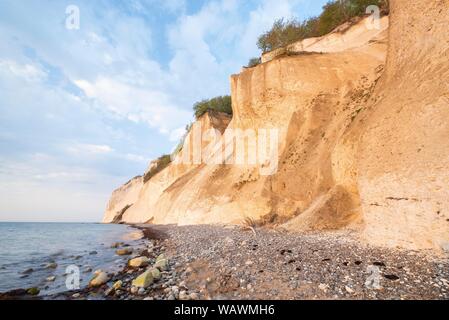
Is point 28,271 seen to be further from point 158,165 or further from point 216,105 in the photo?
point 158,165

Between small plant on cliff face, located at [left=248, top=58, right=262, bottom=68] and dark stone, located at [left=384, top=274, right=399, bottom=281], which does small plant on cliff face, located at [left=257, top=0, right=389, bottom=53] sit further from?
dark stone, located at [left=384, top=274, right=399, bottom=281]

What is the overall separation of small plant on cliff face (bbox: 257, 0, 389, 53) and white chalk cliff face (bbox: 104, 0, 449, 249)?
11.1 ft

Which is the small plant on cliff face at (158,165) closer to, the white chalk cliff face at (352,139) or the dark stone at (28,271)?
the white chalk cliff face at (352,139)

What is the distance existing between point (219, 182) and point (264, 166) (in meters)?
4.86

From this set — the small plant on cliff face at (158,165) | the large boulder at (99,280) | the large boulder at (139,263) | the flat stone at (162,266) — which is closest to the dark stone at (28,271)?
the large boulder at (139,263)

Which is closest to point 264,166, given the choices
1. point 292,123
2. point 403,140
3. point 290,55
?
point 292,123

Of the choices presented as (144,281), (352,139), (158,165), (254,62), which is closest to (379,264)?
(144,281)

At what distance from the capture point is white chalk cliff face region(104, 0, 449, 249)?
709 cm

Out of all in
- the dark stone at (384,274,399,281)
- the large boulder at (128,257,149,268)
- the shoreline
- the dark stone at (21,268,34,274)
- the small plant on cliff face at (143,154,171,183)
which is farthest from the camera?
→ the small plant on cliff face at (143,154,171,183)

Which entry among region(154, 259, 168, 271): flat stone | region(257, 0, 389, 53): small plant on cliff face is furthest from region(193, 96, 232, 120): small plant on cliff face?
region(154, 259, 168, 271): flat stone

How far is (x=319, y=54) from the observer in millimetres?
18078

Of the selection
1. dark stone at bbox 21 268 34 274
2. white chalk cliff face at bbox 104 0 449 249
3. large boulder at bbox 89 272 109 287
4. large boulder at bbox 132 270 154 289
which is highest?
white chalk cliff face at bbox 104 0 449 249

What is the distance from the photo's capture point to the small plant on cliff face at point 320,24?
22144mm
